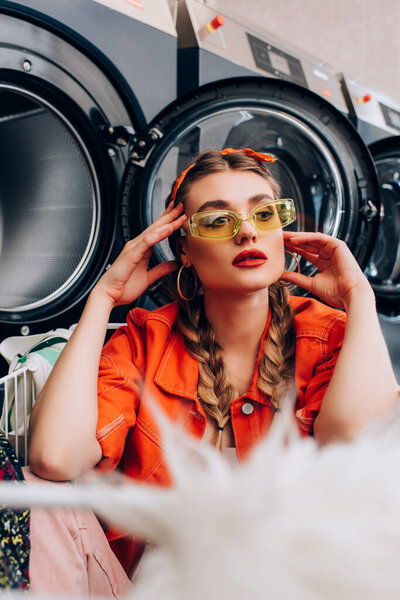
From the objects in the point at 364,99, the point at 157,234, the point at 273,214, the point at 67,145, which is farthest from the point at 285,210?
the point at 364,99

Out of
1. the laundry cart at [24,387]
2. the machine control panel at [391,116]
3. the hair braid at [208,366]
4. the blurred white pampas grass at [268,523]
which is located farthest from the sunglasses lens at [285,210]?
the machine control panel at [391,116]

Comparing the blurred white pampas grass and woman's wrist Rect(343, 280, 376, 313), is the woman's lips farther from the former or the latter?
the blurred white pampas grass

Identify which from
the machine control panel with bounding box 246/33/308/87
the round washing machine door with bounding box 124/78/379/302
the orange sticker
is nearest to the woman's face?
the round washing machine door with bounding box 124/78/379/302

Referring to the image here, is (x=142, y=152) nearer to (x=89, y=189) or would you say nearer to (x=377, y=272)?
(x=89, y=189)

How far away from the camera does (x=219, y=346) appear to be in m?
0.98

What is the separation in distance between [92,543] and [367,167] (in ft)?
3.62

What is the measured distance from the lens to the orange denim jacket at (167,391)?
860 mm

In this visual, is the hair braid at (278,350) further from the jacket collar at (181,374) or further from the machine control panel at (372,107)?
the machine control panel at (372,107)

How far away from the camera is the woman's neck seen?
94cm

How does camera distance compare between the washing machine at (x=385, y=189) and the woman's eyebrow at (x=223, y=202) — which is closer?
the woman's eyebrow at (x=223, y=202)

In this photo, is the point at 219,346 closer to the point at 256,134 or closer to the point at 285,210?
the point at 285,210

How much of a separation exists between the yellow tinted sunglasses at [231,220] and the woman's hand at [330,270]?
10cm

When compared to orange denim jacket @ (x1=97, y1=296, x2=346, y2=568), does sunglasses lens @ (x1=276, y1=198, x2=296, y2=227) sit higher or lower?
higher

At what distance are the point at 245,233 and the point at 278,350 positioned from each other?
0.24 m
